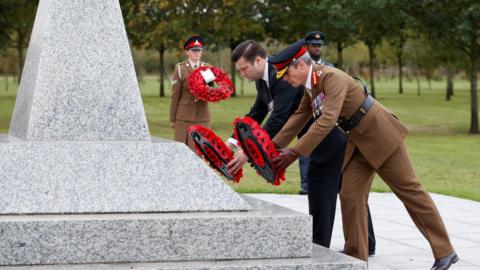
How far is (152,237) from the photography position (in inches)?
232

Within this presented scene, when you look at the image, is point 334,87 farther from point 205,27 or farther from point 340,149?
point 205,27

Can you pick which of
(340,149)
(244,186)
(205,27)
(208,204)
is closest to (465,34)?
(205,27)

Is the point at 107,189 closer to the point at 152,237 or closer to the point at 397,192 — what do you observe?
the point at 152,237

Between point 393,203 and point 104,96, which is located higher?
point 104,96

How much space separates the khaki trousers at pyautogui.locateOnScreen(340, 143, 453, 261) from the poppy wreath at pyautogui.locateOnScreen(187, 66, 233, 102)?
5.30 metres

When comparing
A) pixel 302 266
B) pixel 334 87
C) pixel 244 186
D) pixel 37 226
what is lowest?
pixel 244 186

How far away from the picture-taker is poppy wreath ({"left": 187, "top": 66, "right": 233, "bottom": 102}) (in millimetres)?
12367

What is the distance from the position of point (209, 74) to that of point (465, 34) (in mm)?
16610

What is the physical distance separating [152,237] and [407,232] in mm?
4733

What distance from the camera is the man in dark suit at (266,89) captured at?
7168mm

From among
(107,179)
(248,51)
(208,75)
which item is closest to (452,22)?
(208,75)

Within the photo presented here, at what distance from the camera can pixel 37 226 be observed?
576 cm

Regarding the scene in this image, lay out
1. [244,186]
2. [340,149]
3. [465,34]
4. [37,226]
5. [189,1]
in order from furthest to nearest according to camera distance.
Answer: [189,1], [465,34], [244,186], [340,149], [37,226]

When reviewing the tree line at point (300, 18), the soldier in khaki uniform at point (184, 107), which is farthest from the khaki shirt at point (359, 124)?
the tree line at point (300, 18)
